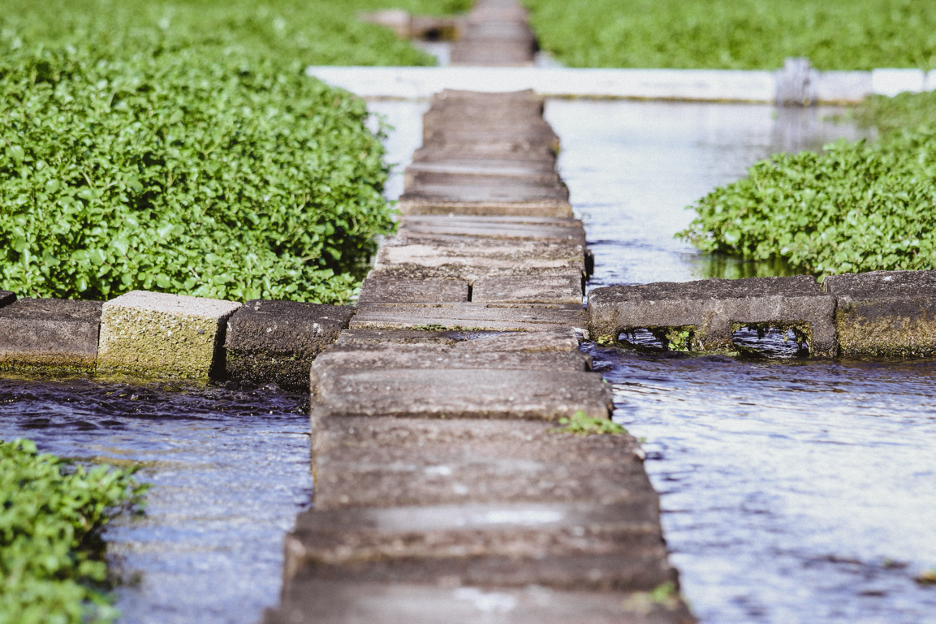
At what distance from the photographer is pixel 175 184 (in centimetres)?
561

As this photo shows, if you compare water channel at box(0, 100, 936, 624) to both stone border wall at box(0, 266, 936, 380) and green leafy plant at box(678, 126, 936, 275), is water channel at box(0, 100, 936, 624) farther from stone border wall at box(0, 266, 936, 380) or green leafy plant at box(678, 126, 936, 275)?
green leafy plant at box(678, 126, 936, 275)

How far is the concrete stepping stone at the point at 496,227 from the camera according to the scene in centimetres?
564

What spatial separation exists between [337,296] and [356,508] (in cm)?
244

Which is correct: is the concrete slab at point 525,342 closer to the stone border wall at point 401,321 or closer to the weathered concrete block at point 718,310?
the stone border wall at point 401,321

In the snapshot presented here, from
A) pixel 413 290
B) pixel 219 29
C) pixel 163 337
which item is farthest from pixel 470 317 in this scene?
pixel 219 29

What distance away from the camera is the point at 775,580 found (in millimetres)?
2875

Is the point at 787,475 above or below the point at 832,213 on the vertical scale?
below

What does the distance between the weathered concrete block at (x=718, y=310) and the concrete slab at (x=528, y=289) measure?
167 millimetres

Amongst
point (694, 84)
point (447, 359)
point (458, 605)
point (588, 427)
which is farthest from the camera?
point (694, 84)

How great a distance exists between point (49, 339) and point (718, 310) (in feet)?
9.02

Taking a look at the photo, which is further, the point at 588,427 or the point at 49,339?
the point at 49,339

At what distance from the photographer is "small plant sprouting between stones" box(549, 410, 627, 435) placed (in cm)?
325

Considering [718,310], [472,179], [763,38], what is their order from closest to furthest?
[718,310], [472,179], [763,38]

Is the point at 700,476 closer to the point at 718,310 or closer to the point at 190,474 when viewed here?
the point at 718,310
